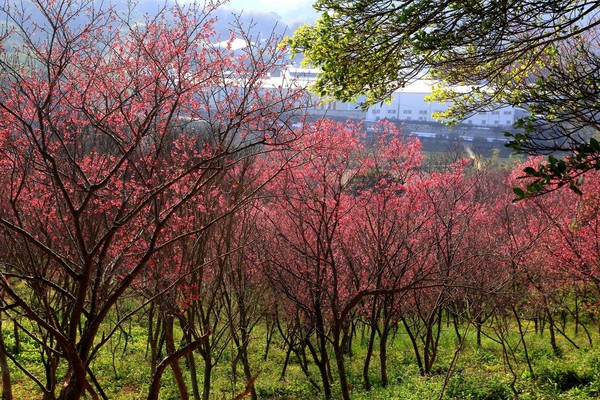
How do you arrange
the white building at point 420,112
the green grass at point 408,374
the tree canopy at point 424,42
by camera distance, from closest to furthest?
the tree canopy at point 424,42 < the green grass at point 408,374 < the white building at point 420,112

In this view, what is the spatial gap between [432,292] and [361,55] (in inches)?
364

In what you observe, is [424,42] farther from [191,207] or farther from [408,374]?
[408,374]

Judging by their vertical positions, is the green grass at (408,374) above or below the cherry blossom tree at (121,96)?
below

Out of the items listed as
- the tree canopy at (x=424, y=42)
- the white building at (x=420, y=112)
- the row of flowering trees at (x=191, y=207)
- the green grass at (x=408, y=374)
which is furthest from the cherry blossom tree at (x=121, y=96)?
the white building at (x=420, y=112)

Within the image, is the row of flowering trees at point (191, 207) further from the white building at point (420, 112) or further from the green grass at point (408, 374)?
the white building at point (420, 112)

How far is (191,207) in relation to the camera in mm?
8312

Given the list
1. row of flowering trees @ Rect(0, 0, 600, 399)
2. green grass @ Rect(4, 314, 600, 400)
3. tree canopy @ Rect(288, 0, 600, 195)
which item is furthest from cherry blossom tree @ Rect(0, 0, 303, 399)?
green grass @ Rect(4, 314, 600, 400)

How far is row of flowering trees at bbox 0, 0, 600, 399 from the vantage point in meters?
4.73

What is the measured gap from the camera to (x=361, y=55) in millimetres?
5051

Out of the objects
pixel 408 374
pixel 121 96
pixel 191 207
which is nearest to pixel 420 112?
pixel 408 374

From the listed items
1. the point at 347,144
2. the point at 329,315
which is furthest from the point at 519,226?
the point at 347,144

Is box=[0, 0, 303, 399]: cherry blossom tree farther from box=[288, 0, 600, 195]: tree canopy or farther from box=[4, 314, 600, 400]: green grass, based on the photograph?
box=[4, 314, 600, 400]: green grass

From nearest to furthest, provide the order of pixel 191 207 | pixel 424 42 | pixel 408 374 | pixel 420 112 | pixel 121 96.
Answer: pixel 424 42 → pixel 121 96 → pixel 191 207 → pixel 408 374 → pixel 420 112

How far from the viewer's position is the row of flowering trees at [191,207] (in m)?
4.73
